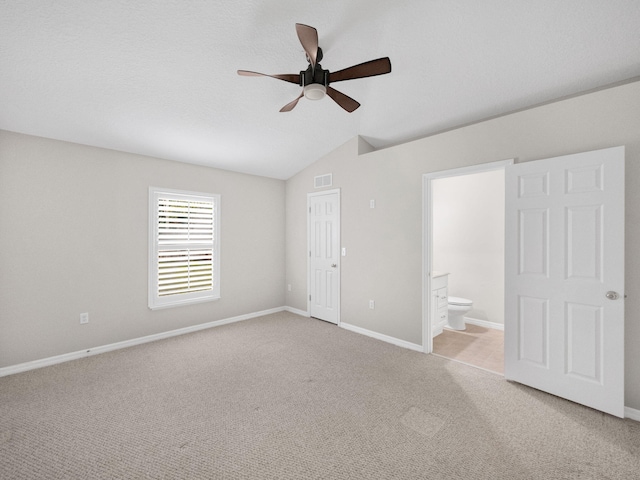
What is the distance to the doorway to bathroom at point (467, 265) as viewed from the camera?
3.59m

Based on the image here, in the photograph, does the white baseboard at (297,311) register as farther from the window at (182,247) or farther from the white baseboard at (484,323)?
the white baseboard at (484,323)

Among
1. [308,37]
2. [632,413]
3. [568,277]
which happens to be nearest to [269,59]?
[308,37]

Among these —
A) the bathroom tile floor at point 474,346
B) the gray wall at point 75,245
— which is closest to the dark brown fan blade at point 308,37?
the gray wall at point 75,245

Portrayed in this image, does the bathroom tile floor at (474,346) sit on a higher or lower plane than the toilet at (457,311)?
lower

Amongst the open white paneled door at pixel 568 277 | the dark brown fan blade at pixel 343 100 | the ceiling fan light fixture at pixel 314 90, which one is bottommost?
the open white paneled door at pixel 568 277

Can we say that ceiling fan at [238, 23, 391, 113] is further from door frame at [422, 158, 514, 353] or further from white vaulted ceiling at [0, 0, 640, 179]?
door frame at [422, 158, 514, 353]

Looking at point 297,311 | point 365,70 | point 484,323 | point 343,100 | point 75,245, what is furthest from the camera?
point 297,311

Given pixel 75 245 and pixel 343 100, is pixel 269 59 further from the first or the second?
pixel 75 245

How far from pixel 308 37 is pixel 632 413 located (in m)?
3.62

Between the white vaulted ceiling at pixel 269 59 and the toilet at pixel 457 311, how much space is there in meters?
2.51

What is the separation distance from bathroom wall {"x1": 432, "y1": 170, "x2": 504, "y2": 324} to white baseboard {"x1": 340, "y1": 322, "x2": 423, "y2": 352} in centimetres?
173

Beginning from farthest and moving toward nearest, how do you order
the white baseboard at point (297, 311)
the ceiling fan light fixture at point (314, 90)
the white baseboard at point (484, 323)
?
the white baseboard at point (297, 311) → the white baseboard at point (484, 323) → the ceiling fan light fixture at point (314, 90)

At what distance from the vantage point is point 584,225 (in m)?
2.33

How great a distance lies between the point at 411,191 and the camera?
3.55m
